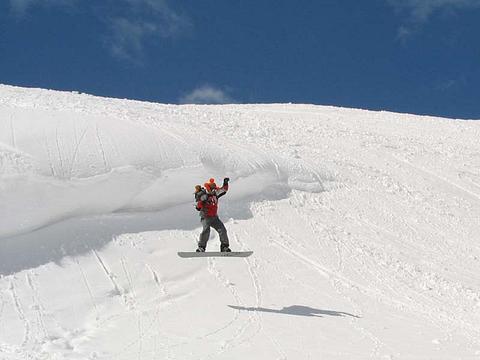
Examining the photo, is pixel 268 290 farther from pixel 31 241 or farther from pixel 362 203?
pixel 362 203

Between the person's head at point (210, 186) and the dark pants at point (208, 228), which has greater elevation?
the person's head at point (210, 186)

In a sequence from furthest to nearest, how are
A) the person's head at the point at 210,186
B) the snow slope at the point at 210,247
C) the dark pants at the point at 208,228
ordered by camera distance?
the dark pants at the point at 208,228, the person's head at the point at 210,186, the snow slope at the point at 210,247

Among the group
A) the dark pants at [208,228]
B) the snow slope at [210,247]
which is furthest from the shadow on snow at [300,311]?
the dark pants at [208,228]

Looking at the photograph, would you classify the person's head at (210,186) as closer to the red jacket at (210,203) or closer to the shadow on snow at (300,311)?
the red jacket at (210,203)

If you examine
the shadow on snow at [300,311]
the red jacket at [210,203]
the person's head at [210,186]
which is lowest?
the shadow on snow at [300,311]

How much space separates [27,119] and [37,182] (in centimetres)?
271

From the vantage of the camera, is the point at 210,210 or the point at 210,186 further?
the point at 210,210

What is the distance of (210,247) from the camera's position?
14.6 m

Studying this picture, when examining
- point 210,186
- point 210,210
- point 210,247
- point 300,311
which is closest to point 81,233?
point 210,247

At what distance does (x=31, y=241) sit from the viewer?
13.0m

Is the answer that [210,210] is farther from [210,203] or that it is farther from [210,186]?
[210,186]

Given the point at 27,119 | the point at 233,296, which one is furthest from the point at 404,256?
the point at 27,119

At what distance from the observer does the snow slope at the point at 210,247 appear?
10906 millimetres

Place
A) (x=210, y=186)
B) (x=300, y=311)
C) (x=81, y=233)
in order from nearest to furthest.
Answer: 1. (x=300, y=311)
2. (x=210, y=186)
3. (x=81, y=233)
